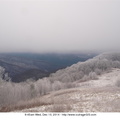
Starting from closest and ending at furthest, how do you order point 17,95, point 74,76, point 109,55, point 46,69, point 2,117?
point 2,117 → point 17,95 → point 74,76 → point 46,69 → point 109,55

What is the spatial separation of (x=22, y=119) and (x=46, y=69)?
341 feet

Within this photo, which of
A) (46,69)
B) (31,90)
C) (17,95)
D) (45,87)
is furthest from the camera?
(46,69)

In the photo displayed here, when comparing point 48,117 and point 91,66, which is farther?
point 91,66

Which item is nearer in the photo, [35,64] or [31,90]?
[31,90]

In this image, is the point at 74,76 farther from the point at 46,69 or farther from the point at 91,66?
the point at 46,69

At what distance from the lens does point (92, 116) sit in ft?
38.0

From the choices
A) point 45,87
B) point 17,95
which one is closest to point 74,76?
point 45,87

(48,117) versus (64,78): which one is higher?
(48,117)

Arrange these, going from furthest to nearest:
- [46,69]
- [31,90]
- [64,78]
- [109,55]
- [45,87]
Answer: [109,55], [46,69], [64,78], [45,87], [31,90]

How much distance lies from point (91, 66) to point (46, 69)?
23027 millimetres

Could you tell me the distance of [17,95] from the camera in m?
41.0

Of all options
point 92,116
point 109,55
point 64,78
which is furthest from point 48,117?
point 109,55

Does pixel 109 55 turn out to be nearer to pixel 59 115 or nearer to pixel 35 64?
pixel 35 64

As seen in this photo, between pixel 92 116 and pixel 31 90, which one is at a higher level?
pixel 92 116
